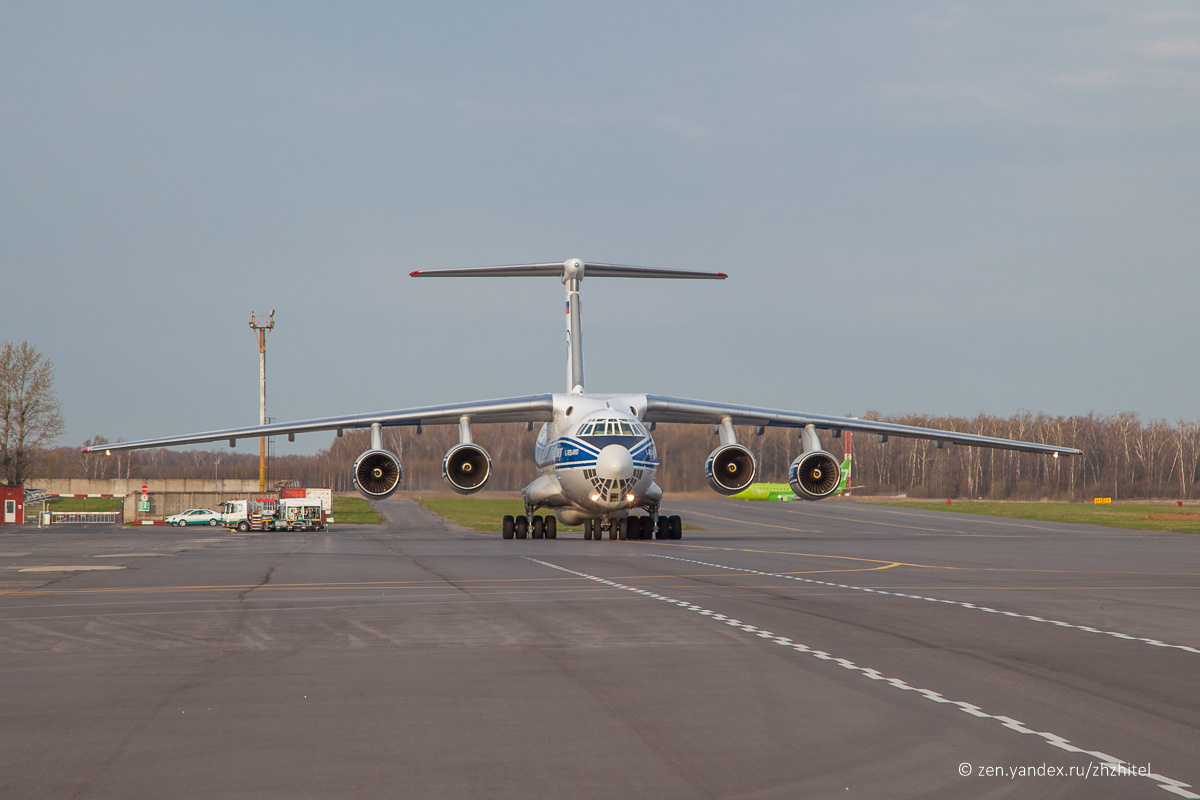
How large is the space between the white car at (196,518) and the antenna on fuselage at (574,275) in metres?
27.5

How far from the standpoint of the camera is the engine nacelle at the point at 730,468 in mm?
30453

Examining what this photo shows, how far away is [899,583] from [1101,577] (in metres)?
3.84

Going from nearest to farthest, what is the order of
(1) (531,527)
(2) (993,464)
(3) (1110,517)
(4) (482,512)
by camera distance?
(1) (531,527)
(3) (1110,517)
(4) (482,512)
(2) (993,464)

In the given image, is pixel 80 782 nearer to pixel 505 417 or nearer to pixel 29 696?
pixel 29 696

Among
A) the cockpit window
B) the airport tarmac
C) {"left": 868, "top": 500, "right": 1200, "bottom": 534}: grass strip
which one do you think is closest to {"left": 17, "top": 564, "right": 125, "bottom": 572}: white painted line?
the airport tarmac

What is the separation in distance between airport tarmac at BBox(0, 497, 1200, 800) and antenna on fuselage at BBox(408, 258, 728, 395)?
17907mm

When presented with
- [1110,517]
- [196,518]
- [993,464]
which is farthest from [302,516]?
[993,464]

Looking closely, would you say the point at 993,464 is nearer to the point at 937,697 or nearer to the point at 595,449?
the point at 595,449

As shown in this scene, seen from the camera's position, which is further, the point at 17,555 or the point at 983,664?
the point at 17,555

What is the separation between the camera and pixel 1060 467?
92.0m

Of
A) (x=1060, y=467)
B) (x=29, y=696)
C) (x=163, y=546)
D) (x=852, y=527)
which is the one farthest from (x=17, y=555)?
(x=1060, y=467)

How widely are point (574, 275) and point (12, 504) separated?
33320 mm

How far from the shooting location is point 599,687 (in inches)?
306

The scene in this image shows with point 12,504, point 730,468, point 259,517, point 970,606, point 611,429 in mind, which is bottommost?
point 259,517
